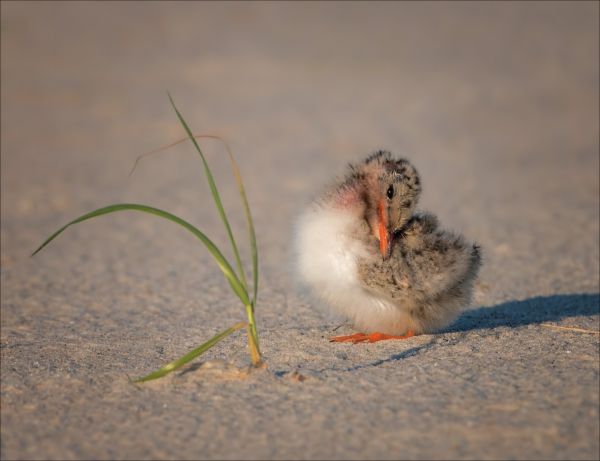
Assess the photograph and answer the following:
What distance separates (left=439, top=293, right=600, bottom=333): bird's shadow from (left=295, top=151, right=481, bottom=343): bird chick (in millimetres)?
385

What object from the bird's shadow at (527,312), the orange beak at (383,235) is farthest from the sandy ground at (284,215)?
the orange beak at (383,235)

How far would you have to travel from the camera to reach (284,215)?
795 centimetres

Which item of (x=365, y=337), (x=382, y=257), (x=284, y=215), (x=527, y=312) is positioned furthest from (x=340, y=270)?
(x=284, y=215)

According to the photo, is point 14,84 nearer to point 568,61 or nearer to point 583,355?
point 568,61

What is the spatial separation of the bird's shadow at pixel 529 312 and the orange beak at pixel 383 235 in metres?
0.70

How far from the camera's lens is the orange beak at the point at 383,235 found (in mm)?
3920

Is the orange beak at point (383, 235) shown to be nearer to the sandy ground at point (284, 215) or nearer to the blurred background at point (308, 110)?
the sandy ground at point (284, 215)

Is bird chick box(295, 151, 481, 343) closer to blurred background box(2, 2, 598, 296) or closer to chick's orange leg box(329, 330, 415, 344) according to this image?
chick's orange leg box(329, 330, 415, 344)

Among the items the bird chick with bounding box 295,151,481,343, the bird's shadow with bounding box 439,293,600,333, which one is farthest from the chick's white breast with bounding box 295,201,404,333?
the bird's shadow with bounding box 439,293,600,333

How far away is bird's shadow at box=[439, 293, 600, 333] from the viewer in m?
4.51

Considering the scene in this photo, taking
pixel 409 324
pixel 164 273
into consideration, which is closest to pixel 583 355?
pixel 409 324

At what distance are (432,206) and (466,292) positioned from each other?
399 cm

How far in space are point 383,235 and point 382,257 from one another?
0.41ft

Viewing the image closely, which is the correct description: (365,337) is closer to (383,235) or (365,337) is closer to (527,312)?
(383,235)
